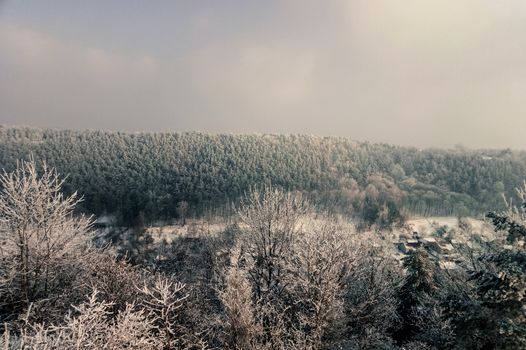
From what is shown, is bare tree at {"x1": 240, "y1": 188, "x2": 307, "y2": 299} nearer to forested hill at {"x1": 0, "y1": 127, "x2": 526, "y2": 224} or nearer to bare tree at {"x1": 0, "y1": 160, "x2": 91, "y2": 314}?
bare tree at {"x1": 0, "y1": 160, "x2": 91, "y2": 314}

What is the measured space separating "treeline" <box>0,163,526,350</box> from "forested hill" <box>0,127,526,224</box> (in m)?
98.5

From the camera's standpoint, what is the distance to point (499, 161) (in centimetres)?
16325

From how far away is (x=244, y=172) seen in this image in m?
148

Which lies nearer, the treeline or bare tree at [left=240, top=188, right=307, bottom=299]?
the treeline

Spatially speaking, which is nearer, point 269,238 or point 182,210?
point 269,238

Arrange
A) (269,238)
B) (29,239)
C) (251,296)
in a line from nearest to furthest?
1. (29,239)
2. (251,296)
3. (269,238)

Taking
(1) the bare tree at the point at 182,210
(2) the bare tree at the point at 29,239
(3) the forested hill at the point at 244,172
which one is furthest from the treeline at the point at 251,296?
(3) the forested hill at the point at 244,172

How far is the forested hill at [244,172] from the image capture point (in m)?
131

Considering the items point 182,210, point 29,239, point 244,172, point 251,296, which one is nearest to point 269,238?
point 251,296

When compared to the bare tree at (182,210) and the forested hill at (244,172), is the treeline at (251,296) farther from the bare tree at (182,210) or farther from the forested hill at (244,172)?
the forested hill at (244,172)

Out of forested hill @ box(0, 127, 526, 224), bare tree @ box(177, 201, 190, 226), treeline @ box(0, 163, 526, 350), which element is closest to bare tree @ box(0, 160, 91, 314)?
treeline @ box(0, 163, 526, 350)

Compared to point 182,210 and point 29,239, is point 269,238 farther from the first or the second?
point 182,210

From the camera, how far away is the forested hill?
430 ft

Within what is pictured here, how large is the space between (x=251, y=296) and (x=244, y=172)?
125584mm
